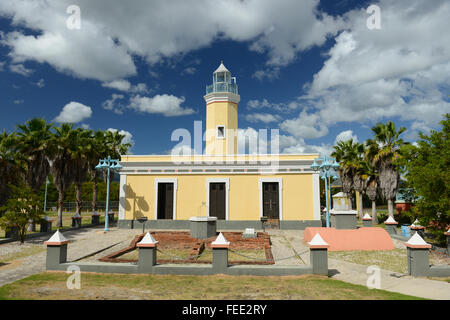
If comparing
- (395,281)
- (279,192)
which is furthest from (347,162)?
(395,281)

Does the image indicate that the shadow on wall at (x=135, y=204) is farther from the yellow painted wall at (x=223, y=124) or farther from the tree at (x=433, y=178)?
the tree at (x=433, y=178)

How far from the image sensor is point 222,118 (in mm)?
22047

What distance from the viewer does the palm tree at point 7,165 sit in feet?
47.5

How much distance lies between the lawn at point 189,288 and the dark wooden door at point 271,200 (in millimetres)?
10871

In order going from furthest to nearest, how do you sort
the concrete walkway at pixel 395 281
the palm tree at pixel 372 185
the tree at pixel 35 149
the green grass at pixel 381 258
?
the palm tree at pixel 372 185 < the tree at pixel 35 149 < the green grass at pixel 381 258 < the concrete walkway at pixel 395 281

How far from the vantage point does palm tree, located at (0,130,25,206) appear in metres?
14.5

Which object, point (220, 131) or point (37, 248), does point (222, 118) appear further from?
point (37, 248)

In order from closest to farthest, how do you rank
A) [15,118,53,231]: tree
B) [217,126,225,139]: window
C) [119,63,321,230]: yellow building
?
[15,118,53,231]: tree
[119,63,321,230]: yellow building
[217,126,225,139]: window

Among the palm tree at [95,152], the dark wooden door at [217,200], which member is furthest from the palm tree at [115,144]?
the dark wooden door at [217,200]

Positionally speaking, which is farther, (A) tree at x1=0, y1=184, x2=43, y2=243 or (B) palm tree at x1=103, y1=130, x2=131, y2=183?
(B) palm tree at x1=103, y1=130, x2=131, y2=183

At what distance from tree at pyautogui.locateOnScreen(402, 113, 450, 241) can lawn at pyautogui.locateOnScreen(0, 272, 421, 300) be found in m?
6.64

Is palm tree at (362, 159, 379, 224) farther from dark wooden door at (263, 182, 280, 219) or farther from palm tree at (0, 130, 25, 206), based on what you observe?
palm tree at (0, 130, 25, 206)


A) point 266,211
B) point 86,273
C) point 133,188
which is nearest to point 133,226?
point 133,188

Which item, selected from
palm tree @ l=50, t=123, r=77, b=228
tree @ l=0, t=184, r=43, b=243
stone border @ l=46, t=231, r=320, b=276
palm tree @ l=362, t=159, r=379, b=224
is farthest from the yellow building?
stone border @ l=46, t=231, r=320, b=276
